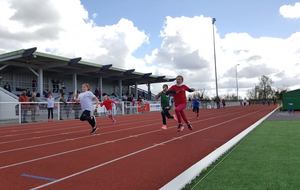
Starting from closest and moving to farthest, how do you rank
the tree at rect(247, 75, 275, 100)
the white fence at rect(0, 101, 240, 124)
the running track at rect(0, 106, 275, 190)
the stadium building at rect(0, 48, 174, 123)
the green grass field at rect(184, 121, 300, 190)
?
the green grass field at rect(184, 121, 300, 190), the running track at rect(0, 106, 275, 190), the white fence at rect(0, 101, 240, 124), the stadium building at rect(0, 48, 174, 123), the tree at rect(247, 75, 275, 100)

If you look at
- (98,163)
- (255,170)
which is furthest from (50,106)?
(255,170)

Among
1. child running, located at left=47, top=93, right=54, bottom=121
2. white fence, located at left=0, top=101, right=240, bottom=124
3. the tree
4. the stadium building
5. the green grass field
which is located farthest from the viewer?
the tree

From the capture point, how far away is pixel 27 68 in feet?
155

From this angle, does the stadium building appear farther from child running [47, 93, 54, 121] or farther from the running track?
the running track

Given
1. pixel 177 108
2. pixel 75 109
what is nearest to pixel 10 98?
pixel 75 109

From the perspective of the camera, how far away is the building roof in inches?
1625

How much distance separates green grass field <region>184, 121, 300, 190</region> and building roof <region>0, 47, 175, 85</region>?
33.6m

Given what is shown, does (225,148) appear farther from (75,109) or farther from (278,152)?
(75,109)

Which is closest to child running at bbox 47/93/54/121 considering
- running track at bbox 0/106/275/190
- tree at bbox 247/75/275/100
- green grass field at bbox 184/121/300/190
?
running track at bbox 0/106/275/190

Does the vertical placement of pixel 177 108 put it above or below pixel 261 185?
above

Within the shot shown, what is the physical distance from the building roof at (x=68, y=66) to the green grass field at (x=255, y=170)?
33.6m

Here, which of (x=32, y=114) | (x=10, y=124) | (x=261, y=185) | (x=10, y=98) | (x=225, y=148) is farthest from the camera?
(x=10, y=98)

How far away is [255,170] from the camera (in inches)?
278

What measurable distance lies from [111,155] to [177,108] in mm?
5855
